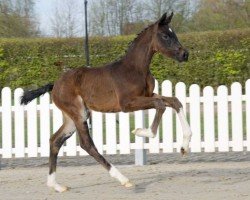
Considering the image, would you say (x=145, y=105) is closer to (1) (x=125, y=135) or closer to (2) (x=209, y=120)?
(1) (x=125, y=135)

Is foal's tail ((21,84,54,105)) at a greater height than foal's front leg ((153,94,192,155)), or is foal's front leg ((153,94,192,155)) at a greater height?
foal's tail ((21,84,54,105))

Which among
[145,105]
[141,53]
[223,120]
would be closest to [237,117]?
[223,120]

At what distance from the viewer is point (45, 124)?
11547mm

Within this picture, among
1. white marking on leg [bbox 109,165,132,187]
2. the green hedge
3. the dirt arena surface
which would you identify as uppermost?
the green hedge

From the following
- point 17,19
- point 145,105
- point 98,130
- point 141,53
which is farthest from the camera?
point 17,19

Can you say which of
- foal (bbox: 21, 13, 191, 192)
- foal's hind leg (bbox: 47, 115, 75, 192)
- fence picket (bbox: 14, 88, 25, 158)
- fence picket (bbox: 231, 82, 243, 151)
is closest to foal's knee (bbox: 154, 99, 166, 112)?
A: foal (bbox: 21, 13, 191, 192)

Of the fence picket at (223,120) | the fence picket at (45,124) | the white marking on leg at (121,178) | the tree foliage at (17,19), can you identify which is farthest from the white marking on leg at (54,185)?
the tree foliage at (17,19)

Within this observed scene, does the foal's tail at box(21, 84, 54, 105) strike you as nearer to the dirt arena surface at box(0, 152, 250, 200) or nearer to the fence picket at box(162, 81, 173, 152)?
the dirt arena surface at box(0, 152, 250, 200)

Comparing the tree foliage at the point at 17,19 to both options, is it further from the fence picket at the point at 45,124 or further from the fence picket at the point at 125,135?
the fence picket at the point at 125,135

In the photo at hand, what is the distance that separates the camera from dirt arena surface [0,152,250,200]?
812 cm

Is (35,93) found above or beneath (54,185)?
above

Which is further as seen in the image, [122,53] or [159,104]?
[122,53]

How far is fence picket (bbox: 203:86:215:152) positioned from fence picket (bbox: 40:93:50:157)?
2.75 metres

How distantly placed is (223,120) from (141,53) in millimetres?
3262
